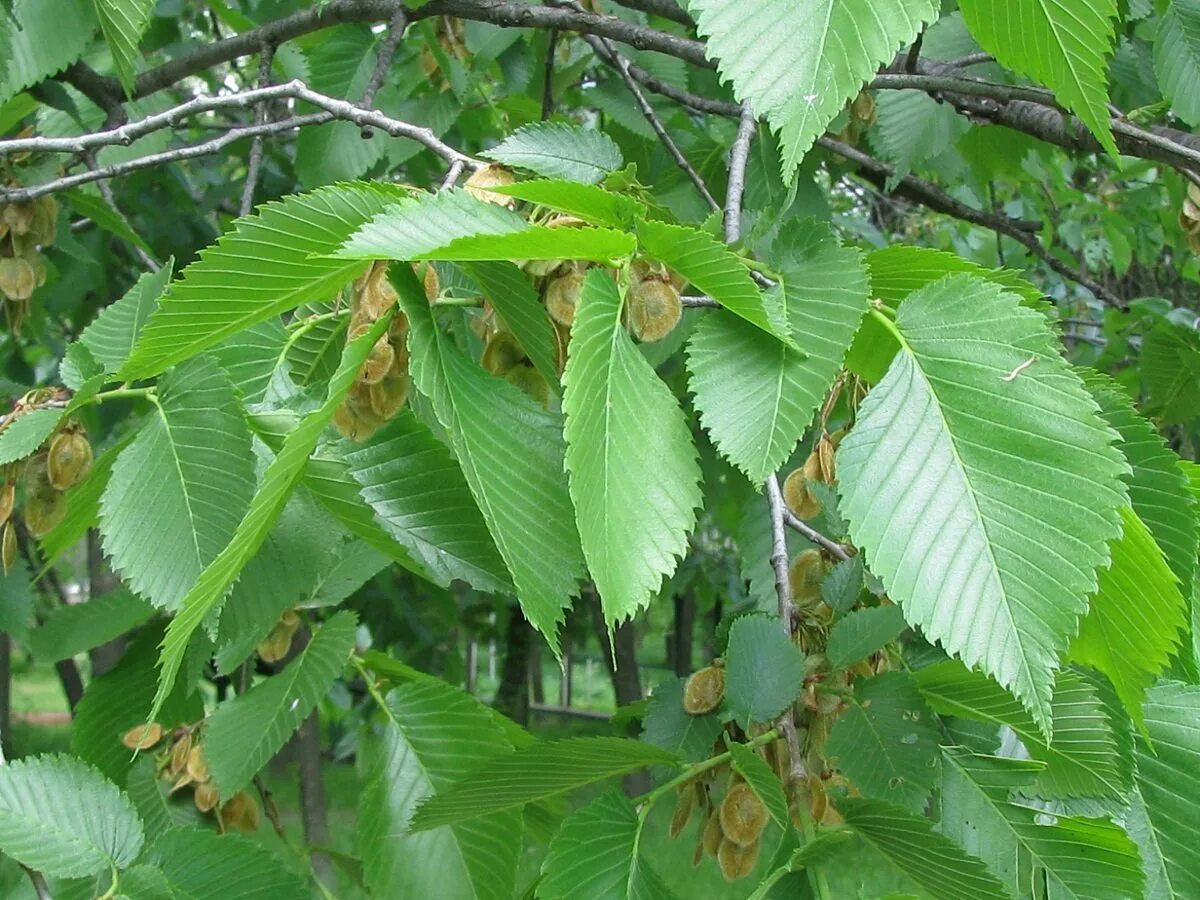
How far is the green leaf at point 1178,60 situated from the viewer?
167 centimetres

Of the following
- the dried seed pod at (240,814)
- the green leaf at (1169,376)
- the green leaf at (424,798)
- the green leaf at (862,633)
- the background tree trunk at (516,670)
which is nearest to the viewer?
the green leaf at (862,633)

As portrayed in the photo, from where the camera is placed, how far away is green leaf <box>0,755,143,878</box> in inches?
38.6

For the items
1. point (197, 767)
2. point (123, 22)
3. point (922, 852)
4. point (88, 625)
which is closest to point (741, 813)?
point (922, 852)

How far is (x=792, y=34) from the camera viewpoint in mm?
724

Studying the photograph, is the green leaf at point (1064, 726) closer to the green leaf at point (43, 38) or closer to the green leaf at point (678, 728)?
the green leaf at point (678, 728)

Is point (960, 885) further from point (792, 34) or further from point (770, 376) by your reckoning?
point (792, 34)

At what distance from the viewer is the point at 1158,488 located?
82 centimetres

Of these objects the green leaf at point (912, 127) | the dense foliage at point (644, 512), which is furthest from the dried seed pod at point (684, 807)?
the green leaf at point (912, 127)

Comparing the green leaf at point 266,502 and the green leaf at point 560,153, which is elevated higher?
the green leaf at point 560,153

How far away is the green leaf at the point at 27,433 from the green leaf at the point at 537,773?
18.2 inches

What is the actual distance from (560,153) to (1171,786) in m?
0.71

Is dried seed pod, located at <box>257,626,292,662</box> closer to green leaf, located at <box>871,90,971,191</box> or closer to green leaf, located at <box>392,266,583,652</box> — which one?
green leaf, located at <box>392,266,583,652</box>

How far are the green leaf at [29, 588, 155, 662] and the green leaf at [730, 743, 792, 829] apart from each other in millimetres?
855

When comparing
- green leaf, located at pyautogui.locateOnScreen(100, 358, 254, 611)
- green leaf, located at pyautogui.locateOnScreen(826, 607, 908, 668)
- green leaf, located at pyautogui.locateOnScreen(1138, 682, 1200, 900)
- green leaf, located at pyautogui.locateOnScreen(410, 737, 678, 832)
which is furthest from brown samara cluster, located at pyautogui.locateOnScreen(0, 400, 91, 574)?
green leaf, located at pyautogui.locateOnScreen(1138, 682, 1200, 900)
